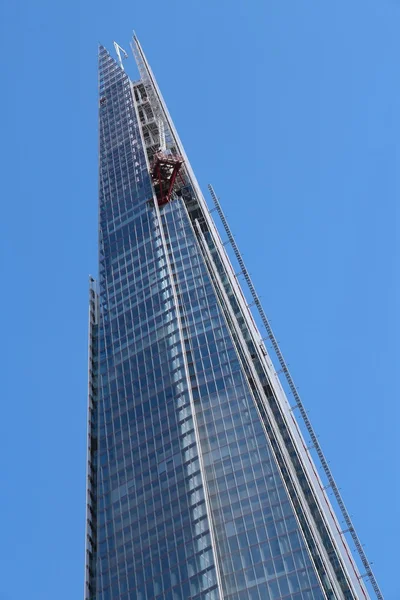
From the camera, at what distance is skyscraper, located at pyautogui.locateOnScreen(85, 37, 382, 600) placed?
96.7 metres

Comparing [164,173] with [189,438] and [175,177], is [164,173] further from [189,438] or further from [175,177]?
[189,438]

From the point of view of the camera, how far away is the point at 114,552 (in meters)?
105

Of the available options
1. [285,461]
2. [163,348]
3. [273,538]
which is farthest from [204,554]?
[163,348]

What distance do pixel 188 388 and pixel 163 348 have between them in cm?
889

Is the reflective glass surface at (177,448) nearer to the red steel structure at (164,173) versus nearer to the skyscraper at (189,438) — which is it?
the skyscraper at (189,438)

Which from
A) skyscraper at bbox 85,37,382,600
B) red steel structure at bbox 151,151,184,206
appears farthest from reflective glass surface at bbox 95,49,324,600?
red steel structure at bbox 151,151,184,206

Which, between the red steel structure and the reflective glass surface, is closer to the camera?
the reflective glass surface

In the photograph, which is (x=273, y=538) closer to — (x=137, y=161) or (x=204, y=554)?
(x=204, y=554)

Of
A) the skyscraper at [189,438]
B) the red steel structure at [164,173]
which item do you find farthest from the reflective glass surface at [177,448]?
the red steel structure at [164,173]

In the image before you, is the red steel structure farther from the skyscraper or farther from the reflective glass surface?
the reflective glass surface

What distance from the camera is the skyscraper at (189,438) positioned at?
317ft

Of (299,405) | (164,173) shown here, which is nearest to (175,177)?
(164,173)

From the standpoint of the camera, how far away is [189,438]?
357 ft

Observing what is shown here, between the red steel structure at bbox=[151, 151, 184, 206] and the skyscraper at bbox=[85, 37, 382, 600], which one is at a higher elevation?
the red steel structure at bbox=[151, 151, 184, 206]
